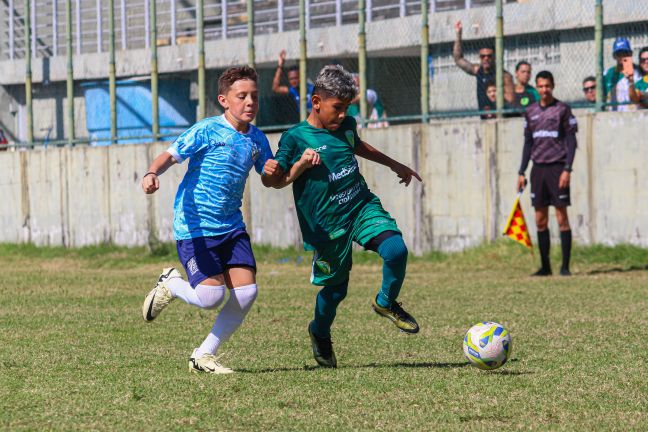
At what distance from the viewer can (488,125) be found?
17.2 m

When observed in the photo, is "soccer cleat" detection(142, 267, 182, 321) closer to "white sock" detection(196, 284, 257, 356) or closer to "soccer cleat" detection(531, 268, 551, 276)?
"white sock" detection(196, 284, 257, 356)

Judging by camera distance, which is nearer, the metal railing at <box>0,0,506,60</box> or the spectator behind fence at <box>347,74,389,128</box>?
the spectator behind fence at <box>347,74,389,128</box>

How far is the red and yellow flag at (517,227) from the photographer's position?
52.4 ft

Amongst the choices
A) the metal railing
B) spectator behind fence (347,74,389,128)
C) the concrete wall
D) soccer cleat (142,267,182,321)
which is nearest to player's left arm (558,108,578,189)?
the concrete wall

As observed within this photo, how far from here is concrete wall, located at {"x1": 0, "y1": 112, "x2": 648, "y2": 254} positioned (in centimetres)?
1591

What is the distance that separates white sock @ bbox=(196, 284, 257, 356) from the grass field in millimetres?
245

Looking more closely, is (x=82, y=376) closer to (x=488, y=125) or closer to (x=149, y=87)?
(x=488, y=125)

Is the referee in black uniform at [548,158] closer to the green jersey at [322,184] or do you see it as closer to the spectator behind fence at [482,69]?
the spectator behind fence at [482,69]

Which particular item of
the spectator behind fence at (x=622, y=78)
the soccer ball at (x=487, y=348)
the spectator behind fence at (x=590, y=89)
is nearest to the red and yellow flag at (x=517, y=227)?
the spectator behind fence at (x=590, y=89)

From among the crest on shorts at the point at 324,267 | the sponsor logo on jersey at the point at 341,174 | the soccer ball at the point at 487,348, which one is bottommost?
the soccer ball at the point at 487,348

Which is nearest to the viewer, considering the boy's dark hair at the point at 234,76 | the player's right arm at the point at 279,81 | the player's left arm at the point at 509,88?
the boy's dark hair at the point at 234,76

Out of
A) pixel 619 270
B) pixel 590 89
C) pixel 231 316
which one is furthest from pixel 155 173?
pixel 590 89

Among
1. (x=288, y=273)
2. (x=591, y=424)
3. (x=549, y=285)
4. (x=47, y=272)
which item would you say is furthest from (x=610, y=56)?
(x=591, y=424)

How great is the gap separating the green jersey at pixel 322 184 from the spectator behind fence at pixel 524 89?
9417mm
